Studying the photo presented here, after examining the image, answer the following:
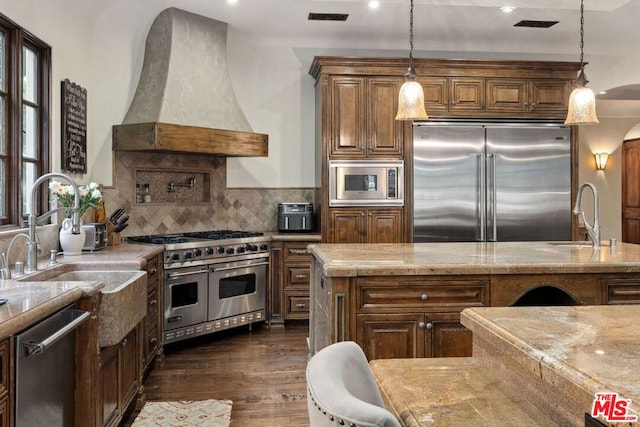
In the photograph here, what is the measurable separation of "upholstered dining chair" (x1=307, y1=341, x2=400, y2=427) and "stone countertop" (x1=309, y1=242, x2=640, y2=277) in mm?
1452

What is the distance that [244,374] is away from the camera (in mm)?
3928

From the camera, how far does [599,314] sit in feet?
5.81

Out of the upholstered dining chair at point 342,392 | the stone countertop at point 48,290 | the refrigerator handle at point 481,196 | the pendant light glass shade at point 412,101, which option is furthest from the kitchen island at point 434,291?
the refrigerator handle at point 481,196

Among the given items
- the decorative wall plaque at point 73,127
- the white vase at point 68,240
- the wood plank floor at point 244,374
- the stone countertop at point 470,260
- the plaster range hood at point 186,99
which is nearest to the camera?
the stone countertop at point 470,260

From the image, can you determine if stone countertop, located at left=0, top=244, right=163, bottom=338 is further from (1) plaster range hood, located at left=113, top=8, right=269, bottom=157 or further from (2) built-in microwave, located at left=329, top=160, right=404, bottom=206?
(2) built-in microwave, located at left=329, top=160, right=404, bottom=206

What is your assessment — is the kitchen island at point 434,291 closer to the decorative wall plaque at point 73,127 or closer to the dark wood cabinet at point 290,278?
the dark wood cabinet at point 290,278

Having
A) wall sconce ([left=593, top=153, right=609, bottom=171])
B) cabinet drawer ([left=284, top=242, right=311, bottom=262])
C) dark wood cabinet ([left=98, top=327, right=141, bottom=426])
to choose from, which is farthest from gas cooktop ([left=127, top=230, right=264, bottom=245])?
wall sconce ([left=593, top=153, right=609, bottom=171])

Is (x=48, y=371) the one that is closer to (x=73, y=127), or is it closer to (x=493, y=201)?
(x=73, y=127)

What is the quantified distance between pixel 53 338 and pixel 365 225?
365 centimetres

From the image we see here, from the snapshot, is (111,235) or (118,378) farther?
(111,235)

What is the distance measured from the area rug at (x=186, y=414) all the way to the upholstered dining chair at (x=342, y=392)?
1.98m

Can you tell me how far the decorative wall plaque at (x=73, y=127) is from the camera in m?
4.07

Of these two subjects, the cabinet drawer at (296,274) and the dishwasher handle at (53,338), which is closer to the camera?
A: the dishwasher handle at (53,338)

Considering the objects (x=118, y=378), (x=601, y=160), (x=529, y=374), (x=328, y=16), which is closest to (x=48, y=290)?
(x=118, y=378)
